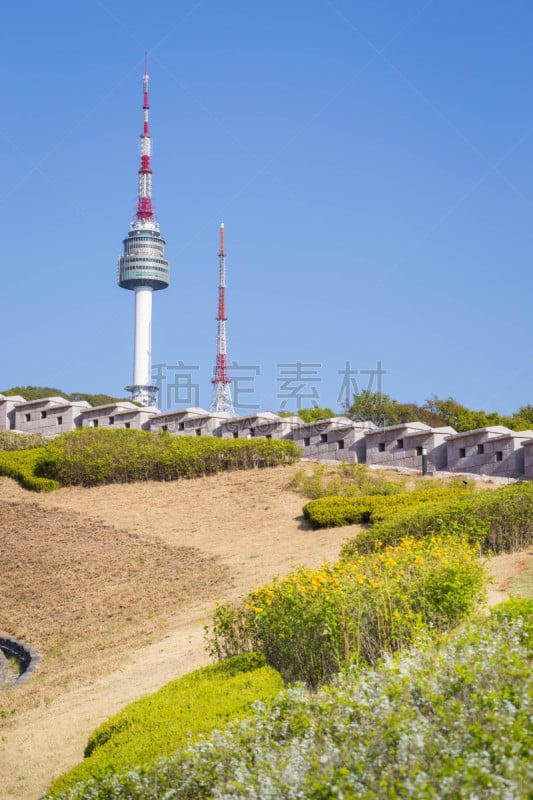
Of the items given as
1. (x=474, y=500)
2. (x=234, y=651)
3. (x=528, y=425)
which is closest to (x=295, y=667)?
(x=234, y=651)

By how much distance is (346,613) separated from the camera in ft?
30.0

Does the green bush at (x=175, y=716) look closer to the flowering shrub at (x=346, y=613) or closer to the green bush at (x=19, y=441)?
the flowering shrub at (x=346, y=613)

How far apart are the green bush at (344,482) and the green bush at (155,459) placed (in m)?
1.97

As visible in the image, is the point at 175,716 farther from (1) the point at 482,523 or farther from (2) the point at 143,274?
(2) the point at 143,274

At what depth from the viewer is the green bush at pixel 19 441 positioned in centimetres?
3063

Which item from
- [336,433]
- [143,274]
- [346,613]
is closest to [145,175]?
[143,274]

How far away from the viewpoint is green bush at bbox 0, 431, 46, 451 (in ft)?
100

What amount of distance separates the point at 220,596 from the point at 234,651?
5.02 m

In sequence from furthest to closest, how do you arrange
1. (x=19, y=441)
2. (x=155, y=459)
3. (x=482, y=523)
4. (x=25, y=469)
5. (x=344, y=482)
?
(x=19, y=441), (x=25, y=469), (x=155, y=459), (x=344, y=482), (x=482, y=523)

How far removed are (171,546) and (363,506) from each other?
4.44m

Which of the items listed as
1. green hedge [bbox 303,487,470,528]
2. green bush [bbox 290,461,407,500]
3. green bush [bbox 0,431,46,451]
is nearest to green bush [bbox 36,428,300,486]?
green bush [bbox 290,461,407,500]

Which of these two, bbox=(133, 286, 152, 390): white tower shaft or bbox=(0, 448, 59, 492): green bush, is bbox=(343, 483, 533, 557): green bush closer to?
bbox=(0, 448, 59, 492): green bush

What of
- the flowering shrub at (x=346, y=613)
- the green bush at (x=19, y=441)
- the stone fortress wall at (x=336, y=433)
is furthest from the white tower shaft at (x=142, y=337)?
the flowering shrub at (x=346, y=613)

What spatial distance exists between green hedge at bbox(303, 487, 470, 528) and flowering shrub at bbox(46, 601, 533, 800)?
12.4m
